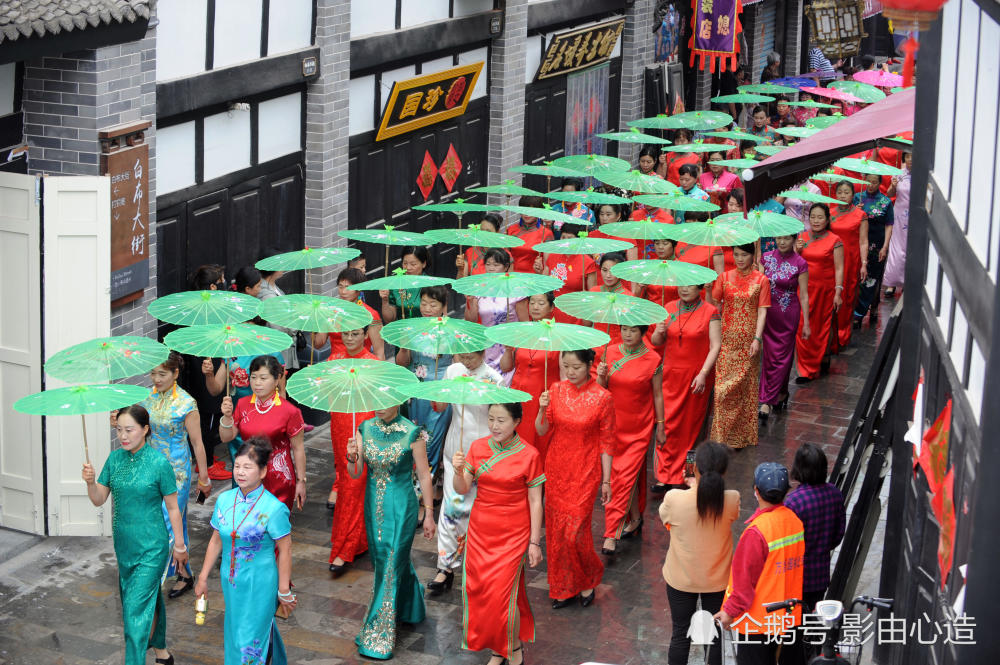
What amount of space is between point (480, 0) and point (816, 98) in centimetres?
1051

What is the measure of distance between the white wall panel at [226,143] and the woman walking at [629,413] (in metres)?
4.08

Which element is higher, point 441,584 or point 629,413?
point 629,413

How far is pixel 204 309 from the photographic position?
8703mm

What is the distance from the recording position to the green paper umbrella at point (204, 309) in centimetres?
863

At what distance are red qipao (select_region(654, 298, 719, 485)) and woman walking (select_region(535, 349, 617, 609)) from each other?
206 cm

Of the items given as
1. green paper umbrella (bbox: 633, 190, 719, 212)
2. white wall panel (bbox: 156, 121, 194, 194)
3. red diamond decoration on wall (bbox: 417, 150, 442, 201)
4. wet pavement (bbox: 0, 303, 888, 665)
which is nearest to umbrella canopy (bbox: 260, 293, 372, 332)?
wet pavement (bbox: 0, 303, 888, 665)

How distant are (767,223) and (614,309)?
10.1 ft

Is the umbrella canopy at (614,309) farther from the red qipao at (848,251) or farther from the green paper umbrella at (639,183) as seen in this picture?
the red qipao at (848,251)

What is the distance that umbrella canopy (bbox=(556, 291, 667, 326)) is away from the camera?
8.99 meters

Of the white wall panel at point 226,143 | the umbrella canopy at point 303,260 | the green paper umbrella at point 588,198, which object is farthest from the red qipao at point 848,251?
the umbrella canopy at point 303,260

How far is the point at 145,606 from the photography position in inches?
294

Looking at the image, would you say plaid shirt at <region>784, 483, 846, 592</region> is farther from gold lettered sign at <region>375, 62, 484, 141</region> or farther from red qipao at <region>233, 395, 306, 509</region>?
gold lettered sign at <region>375, 62, 484, 141</region>

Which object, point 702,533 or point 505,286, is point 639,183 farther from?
point 702,533

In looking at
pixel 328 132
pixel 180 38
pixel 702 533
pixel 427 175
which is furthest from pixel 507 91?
pixel 702 533
